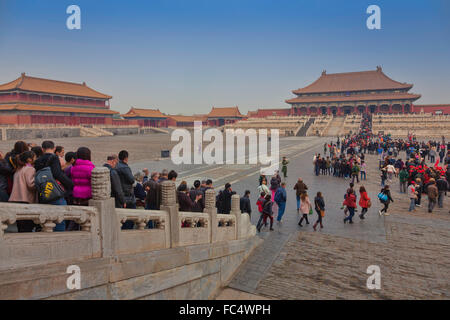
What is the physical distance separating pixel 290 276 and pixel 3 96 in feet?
207

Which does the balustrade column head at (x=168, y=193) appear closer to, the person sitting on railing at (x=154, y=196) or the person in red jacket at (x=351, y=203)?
the person sitting on railing at (x=154, y=196)

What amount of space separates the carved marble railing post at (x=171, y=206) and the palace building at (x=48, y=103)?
182 ft

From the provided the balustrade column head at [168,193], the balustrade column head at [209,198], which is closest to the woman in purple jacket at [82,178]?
the balustrade column head at [168,193]

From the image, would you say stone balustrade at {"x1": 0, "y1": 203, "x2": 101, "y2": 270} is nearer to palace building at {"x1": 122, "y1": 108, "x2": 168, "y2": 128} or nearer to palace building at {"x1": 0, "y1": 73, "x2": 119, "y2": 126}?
palace building at {"x1": 0, "y1": 73, "x2": 119, "y2": 126}

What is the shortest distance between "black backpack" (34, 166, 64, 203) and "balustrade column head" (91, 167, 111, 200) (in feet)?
1.38

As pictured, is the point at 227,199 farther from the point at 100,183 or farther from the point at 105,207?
the point at 100,183

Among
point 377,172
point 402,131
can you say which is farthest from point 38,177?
point 402,131

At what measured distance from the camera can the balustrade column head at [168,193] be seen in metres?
4.99

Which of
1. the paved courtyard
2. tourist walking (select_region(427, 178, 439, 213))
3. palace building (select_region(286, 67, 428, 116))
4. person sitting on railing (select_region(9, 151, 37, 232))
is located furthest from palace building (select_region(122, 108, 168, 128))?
person sitting on railing (select_region(9, 151, 37, 232))

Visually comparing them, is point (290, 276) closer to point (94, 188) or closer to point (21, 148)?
point (94, 188)

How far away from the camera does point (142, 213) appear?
14.8 feet

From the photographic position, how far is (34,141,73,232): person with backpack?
3682mm

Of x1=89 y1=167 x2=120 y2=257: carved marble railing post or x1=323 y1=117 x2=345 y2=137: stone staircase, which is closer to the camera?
x1=89 y1=167 x2=120 y2=257: carved marble railing post

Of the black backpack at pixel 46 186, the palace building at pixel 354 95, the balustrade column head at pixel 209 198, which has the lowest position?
the balustrade column head at pixel 209 198
